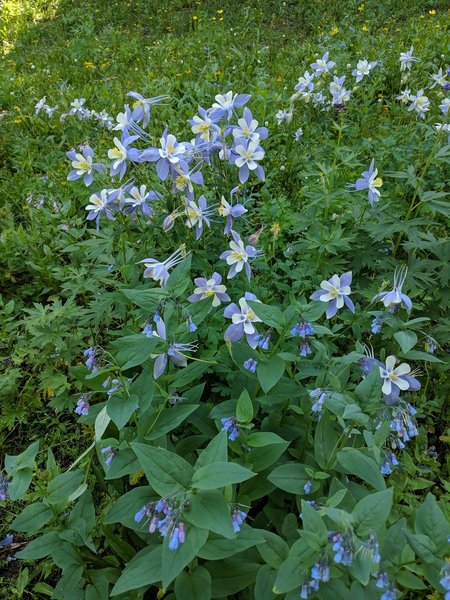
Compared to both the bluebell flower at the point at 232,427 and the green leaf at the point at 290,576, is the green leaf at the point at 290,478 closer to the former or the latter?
the bluebell flower at the point at 232,427

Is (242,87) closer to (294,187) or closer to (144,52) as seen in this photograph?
(294,187)

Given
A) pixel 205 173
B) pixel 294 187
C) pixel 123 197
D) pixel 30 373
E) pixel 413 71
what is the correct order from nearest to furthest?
pixel 123 197, pixel 205 173, pixel 30 373, pixel 294 187, pixel 413 71

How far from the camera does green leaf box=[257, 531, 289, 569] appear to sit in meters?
1.36

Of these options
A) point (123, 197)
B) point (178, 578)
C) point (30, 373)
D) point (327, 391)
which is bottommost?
point (30, 373)

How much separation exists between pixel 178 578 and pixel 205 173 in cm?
179

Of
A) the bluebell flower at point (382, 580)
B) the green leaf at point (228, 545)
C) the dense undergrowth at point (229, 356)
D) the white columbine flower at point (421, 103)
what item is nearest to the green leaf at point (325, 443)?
the dense undergrowth at point (229, 356)

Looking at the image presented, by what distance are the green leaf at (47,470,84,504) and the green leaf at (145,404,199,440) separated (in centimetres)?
29

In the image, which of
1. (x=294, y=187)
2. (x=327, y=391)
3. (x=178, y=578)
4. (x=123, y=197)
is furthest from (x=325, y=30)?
(x=178, y=578)

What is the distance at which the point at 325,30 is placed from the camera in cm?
594

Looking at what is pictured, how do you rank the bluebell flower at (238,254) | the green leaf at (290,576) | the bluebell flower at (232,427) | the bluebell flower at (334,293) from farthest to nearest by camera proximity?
the bluebell flower at (238,254)
the bluebell flower at (334,293)
the bluebell flower at (232,427)
the green leaf at (290,576)

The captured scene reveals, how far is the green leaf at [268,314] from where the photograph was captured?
1.59 m

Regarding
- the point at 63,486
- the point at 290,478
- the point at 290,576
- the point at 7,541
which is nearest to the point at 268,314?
the point at 290,478

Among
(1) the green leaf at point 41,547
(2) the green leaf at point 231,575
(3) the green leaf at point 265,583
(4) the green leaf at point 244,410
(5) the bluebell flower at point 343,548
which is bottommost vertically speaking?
(2) the green leaf at point 231,575

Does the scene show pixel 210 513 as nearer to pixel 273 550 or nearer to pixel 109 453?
pixel 273 550
